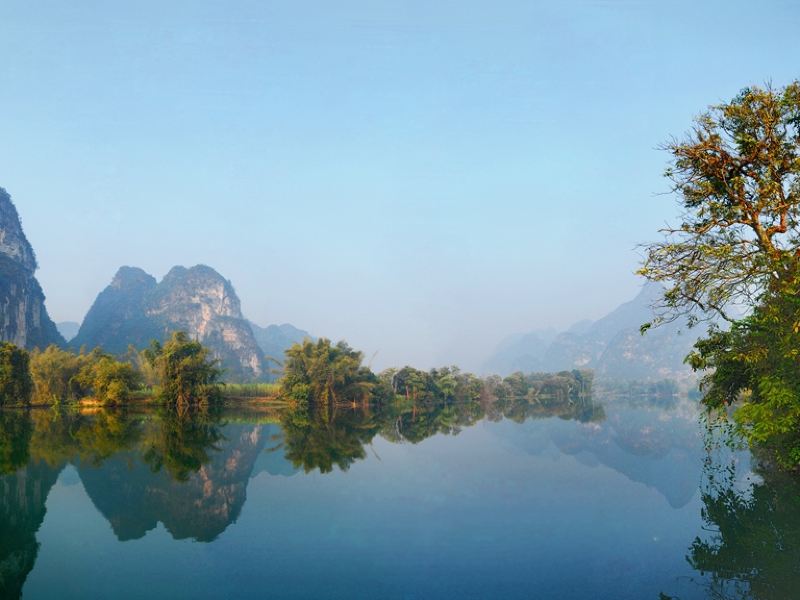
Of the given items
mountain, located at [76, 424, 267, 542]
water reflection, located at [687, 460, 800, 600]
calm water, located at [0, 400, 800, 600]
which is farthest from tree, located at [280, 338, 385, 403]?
water reflection, located at [687, 460, 800, 600]

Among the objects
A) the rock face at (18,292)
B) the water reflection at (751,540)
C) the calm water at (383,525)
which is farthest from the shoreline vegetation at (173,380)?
the rock face at (18,292)

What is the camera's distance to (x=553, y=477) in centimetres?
1775

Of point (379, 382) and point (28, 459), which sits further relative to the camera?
point (379, 382)

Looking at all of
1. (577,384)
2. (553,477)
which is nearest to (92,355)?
(553,477)

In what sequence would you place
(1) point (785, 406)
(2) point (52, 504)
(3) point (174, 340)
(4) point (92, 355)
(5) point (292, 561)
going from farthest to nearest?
(4) point (92, 355), (3) point (174, 340), (2) point (52, 504), (1) point (785, 406), (5) point (292, 561)

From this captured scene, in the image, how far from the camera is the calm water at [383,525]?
25.5 feet

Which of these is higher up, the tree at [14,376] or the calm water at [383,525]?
the tree at [14,376]

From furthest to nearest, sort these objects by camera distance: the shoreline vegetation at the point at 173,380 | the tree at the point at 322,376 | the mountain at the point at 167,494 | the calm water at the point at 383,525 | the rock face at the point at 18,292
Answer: the rock face at the point at 18,292
the tree at the point at 322,376
the shoreline vegetation at the point at 173,380
the mountain at the point at 167,494
the calm water at the point at 383,525

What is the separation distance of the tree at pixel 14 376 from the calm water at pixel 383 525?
32.5m

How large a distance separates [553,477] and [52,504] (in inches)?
582

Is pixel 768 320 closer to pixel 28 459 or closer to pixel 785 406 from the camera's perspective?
pixel 785 406

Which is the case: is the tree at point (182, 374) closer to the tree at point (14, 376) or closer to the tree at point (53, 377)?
the tree at point (53, 377)

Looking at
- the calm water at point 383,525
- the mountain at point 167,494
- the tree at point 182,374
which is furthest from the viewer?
the tree at point 182,374

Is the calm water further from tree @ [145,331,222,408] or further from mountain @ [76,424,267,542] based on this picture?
tree @ [145,331,222,408]
